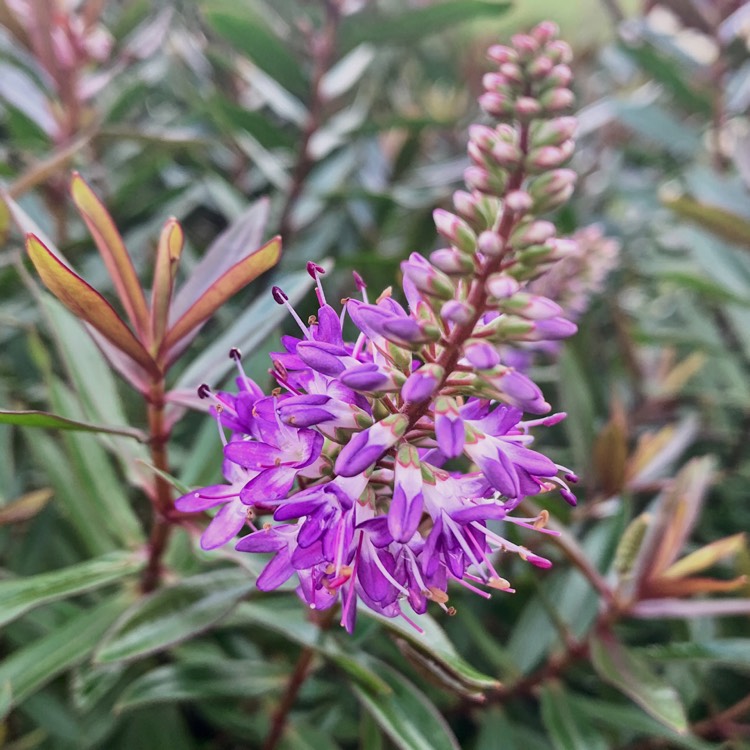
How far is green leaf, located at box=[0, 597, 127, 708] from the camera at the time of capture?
86 cm

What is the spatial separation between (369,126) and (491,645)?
0.98 m

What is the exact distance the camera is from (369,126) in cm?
145

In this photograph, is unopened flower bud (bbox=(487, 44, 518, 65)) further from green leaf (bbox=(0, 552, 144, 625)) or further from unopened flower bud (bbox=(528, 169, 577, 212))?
green leaf (bbox=(0, 552, 144, 625))

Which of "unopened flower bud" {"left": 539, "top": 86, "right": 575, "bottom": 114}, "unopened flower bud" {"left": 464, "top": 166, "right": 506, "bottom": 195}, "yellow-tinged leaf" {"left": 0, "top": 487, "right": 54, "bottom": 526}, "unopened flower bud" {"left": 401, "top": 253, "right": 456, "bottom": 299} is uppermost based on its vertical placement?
"unopened flower bud" {"left": 539, "top": 86, "right": 575, "bottom": 114}

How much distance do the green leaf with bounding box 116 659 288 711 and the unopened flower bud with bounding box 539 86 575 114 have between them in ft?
2.63

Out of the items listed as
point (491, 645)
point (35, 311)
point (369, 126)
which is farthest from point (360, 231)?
point (491, 645)

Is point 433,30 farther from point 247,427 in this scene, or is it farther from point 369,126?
point 247,427

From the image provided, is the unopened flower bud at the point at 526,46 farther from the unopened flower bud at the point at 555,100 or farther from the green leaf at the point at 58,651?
the green leaf at the point at 58,651

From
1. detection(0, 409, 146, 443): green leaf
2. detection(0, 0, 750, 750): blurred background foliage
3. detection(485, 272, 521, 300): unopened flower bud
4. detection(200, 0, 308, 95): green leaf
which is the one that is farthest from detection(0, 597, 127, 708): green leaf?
detection(200, 0, 308, 95): green leaf

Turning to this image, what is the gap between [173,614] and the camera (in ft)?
2.85

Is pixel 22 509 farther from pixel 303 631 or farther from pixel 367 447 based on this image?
pixel 367 447

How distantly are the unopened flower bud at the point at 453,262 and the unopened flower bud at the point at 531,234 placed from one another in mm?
40

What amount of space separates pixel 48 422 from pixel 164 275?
190 millimetres

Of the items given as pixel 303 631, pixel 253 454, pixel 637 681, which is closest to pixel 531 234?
pixel 253 454
